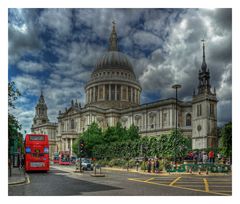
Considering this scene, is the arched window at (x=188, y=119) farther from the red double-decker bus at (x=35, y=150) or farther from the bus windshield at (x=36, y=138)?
the bus windshield at (x=36, y=138)

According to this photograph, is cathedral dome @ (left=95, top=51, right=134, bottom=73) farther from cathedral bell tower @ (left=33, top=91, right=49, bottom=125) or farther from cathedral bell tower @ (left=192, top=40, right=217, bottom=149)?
cathedral bell tower @ (left=192, top=40, right=217, bottom=149)

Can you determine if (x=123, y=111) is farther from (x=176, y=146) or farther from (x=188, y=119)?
(x=176, y=146)

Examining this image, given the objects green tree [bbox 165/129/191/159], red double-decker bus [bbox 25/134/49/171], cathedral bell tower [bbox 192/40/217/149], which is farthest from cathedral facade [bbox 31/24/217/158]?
red double-decker bus [bbox 25/134/49/171]

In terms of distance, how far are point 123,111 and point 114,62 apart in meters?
18.8

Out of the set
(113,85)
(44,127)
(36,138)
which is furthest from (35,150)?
(44,127)

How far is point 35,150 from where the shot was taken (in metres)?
30.5

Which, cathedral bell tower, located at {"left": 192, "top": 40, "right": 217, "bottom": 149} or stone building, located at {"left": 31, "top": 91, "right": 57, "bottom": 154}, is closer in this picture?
cathedral bell tower, located at {"left": 192, "top": 40, "right": 217, "bottom": 149}

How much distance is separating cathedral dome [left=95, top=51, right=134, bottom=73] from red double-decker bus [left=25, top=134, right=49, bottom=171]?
263 feet

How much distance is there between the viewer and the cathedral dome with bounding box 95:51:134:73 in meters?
111

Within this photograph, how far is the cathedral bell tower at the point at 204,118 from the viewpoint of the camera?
70.9 m
